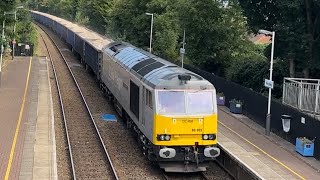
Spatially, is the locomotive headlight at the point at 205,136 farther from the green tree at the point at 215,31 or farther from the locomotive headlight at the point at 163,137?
the green tree at the point at 215,31

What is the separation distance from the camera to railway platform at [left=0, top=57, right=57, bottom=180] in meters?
16.8

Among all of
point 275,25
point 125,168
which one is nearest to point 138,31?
point 275,25

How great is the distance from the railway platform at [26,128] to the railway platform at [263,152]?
21.9ft

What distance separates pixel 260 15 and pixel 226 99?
17.3ft

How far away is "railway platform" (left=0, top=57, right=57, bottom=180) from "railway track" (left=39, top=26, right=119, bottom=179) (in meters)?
0.89

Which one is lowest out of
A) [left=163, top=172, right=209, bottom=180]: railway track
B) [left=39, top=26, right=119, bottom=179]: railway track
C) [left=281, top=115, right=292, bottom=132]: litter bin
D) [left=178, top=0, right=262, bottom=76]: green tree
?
[left=163, top=172, right=209, bottom=180]: railway track

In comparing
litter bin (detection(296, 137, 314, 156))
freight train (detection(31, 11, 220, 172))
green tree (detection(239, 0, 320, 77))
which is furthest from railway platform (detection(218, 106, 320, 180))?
green tree (detection(239, 0, 320, 77))

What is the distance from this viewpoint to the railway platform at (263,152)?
17.6 meters

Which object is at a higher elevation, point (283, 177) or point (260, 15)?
point (260, 15)

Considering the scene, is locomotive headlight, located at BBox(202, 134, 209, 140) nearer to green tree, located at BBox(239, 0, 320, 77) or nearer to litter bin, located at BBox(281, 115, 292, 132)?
litter bin, located at BBox(281, 115, 292, 132)

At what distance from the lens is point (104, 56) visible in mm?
31391

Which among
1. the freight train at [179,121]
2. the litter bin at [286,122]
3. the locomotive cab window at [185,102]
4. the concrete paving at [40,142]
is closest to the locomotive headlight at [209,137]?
the freight train at [179,121]

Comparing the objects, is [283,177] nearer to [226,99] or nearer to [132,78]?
[132,78]

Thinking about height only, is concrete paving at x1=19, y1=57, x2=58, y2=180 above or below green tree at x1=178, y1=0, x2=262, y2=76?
below
